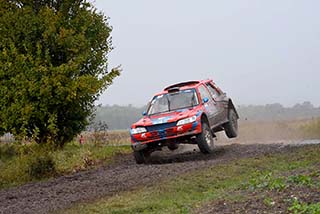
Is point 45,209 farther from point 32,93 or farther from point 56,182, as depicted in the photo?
point 32,93

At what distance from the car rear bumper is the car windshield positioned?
1.22 metres

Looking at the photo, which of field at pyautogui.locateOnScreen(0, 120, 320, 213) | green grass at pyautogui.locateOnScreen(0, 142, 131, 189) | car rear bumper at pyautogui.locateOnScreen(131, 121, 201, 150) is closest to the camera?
field at pyautogui.locateOnScreen(0, 120, 320, 213)

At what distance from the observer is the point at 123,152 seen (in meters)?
18.0

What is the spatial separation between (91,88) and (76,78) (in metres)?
0.54

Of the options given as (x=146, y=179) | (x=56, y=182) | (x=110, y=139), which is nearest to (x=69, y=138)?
(x=110, y=139)

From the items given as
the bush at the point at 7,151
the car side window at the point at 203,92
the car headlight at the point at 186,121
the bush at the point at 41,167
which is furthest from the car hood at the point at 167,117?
the bush at the point at 7,151

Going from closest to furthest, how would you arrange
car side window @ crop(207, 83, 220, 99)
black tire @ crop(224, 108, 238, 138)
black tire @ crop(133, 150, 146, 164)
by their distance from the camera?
black tire @ crop(133, 150, 146, 164)
car side window @ crop(207, 83, 220, 99)
black tire @ crop(224, 108, 238, 138)

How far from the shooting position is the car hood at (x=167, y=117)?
14.6 m

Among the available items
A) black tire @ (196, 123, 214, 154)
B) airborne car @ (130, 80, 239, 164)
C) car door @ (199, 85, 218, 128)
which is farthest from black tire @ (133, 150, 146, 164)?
car door @ (199, 85, 218, 128)

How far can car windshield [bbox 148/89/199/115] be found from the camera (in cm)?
1567

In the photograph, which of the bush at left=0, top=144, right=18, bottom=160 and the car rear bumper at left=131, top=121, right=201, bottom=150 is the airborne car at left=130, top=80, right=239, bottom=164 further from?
the bush at left=0, top=144, right=18, bottom=160

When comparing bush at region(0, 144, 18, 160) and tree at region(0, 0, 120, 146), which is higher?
tree at region(0, 0, 120, 146)

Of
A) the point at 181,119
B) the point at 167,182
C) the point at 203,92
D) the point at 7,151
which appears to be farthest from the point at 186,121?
the point at 7,151

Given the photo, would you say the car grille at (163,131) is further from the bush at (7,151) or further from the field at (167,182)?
the bush at (7,151)
